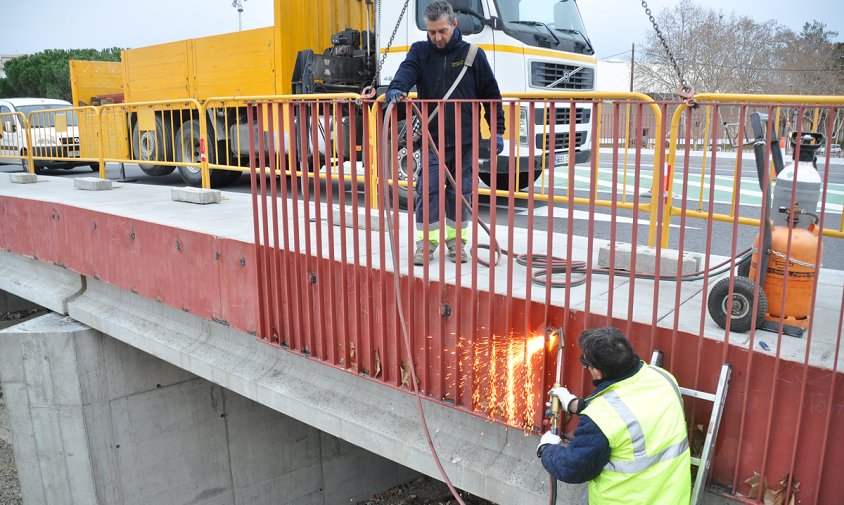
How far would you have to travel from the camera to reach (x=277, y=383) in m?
4.70

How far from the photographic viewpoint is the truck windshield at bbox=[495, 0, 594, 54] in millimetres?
8102

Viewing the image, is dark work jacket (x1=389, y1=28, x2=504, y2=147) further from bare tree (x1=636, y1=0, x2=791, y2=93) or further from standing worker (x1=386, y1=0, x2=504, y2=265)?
bare tree (x1=636, y1=0, x2=791, y2=93)

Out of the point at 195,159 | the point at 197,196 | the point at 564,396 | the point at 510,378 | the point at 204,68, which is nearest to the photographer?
the point at 564,396

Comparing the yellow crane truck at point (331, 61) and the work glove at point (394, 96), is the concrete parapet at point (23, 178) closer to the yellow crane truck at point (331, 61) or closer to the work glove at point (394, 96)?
the yellow crane truck at point (331, 61)

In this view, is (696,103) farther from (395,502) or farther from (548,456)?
(395,502)

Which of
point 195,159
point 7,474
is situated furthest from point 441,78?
point 7,474

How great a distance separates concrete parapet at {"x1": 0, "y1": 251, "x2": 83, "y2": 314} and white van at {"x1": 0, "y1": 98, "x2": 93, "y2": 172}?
254 centimetres

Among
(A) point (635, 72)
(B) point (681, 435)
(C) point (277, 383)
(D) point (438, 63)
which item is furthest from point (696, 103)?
(A) point (635, 72)

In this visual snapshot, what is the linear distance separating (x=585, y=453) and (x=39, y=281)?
681 cm

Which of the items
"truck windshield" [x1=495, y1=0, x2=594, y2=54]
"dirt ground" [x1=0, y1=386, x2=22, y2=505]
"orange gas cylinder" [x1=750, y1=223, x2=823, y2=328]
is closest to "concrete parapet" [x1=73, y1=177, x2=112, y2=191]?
"dirt ground" [x1=0, y1=386, x2=22, y2=505]

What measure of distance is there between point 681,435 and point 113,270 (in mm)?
5242

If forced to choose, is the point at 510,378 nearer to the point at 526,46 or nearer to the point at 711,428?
the point at 711,428

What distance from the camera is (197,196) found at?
24.7 feet

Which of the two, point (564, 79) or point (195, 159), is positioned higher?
point (564, 79)
